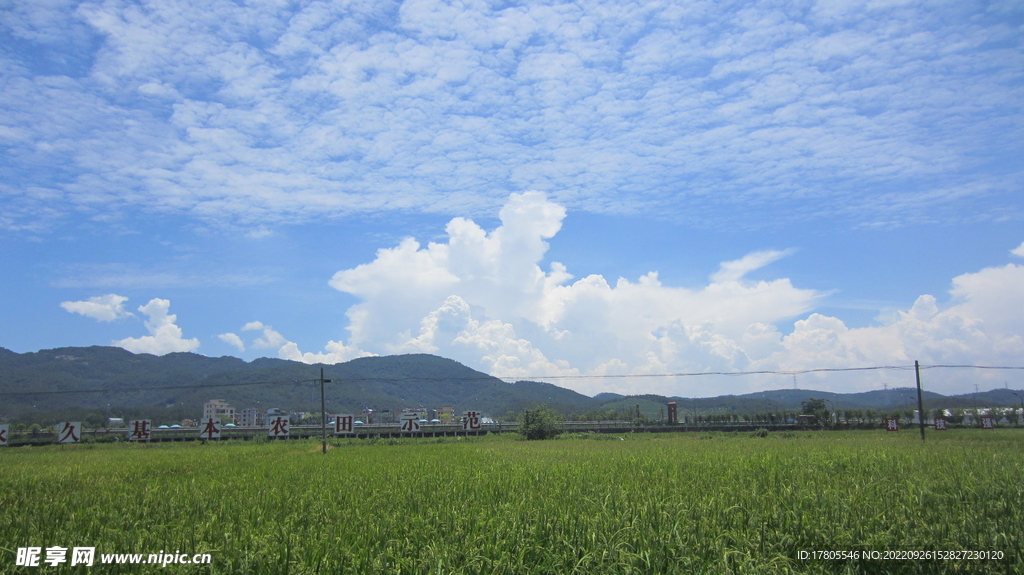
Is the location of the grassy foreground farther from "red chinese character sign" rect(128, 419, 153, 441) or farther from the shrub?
the shrub

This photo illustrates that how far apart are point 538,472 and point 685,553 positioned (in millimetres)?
8387

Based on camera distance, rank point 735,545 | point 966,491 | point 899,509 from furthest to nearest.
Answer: point 966,491, point 899,509, point 735,545

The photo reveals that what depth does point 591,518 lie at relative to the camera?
7332mm

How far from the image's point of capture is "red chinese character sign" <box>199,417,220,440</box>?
192 feet

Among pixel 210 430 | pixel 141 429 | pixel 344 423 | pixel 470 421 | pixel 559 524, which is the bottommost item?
pixel 470 421

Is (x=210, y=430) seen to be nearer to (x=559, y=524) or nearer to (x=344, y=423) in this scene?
(x=344, y=423)

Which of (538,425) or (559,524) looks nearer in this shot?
(559,524)

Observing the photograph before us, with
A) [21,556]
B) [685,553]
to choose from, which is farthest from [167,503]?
[685,553]

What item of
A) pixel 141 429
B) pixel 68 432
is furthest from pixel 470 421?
pixel 68 432

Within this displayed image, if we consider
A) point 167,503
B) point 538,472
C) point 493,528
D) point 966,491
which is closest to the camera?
point 493,528

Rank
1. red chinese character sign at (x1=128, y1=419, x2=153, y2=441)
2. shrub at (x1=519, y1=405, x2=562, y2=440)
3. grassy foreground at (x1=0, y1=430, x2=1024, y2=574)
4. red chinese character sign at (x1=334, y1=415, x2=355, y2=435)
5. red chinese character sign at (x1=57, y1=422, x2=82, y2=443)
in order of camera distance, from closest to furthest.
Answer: grassy foreground at (x1=0, y1=430, x2=1024, y2=574)
red chinese character sign at (x1=334, y1=415, x2=355, y2=435)
red chinese character sign at (x1=57, y1=422, x2=82, y2=443)
red chinese character sign at (x1=128, y1=419, x2=153, y2=441)
shrub at (x1=519, y1=405, x2=562, y2=440)

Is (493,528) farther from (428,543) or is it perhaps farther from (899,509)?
(899,509)

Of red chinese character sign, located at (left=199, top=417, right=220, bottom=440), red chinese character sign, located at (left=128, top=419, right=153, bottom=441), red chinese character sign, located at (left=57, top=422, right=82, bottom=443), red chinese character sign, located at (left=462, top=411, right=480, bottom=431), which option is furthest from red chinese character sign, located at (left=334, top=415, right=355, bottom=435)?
red chinese character sign, located at (left=128, top=419, right=153, bottom=441)

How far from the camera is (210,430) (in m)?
59.2
